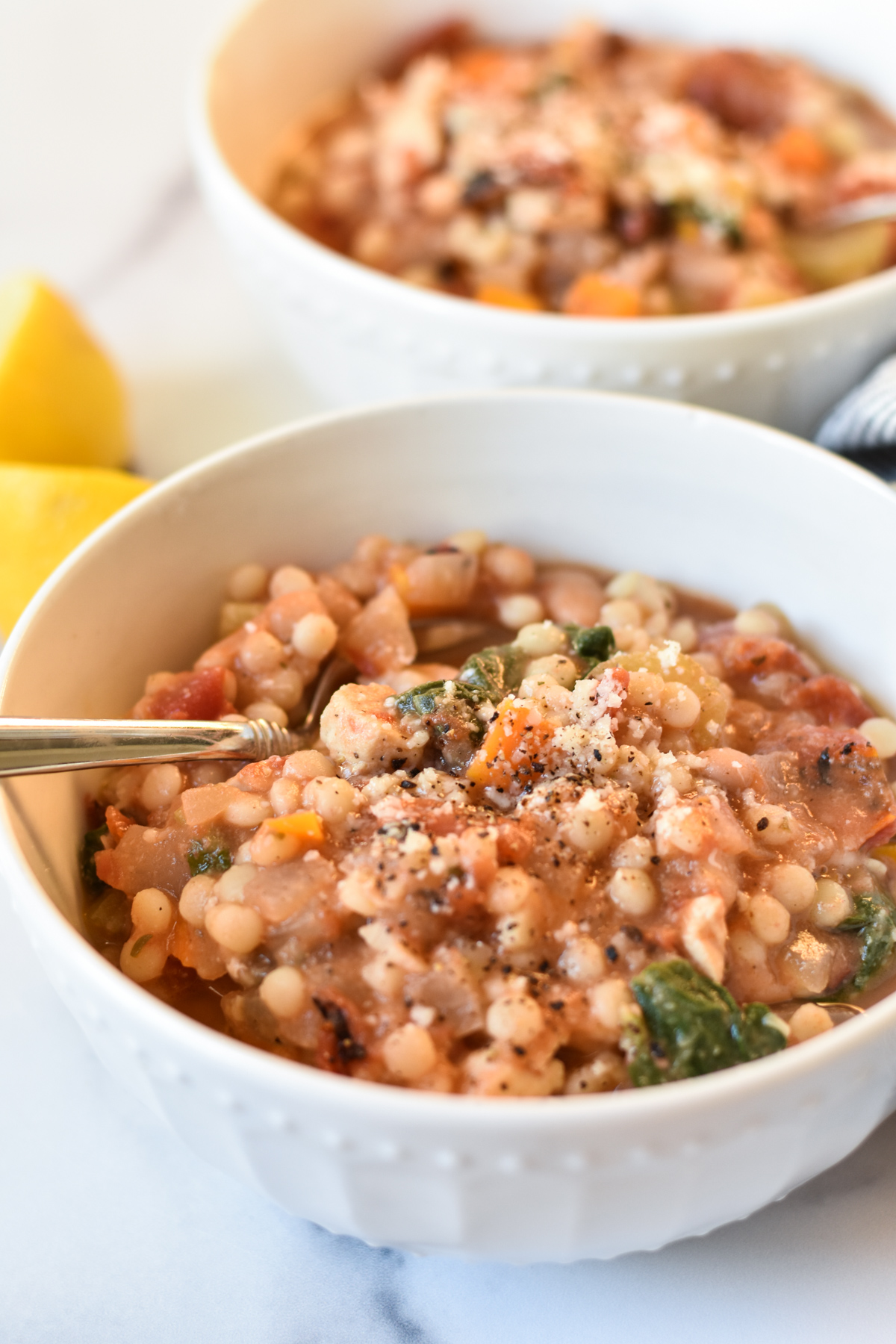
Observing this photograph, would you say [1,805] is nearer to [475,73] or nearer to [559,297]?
[559,297]

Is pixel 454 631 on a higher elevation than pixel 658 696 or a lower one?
lower

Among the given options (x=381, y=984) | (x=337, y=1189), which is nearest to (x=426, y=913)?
A: (x=381, y=984)

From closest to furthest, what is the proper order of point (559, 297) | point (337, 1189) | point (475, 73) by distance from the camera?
point (337, 1189), point (559, 297), point (475, 73)

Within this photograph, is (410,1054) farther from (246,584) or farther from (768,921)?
(246,584)

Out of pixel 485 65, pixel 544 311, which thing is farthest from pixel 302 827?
pixel 485 65

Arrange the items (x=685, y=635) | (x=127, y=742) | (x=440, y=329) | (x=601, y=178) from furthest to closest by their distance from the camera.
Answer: (x=601, y=178) < (x=440, y=329) < (x=685, y=635) < (x=127, y=742)
